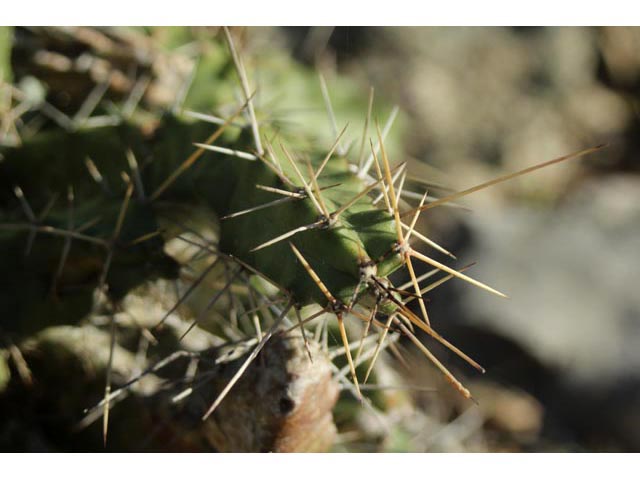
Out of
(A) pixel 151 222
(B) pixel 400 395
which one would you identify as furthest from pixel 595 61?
(A) pixel 151 222

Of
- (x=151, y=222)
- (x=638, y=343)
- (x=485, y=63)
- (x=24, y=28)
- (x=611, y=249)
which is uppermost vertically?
(x=24, y=28)

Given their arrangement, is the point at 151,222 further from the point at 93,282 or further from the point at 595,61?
the point at 595,61

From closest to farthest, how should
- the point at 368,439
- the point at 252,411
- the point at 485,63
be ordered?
1. the point at 252,411
2. the point at 368,439
3. the point at 485,63

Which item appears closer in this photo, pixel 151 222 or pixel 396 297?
pixel 396 297

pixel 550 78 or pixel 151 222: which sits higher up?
pixel 151 222

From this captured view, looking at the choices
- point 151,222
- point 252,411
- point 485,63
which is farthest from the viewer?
point 485,63

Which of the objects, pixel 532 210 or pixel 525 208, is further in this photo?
pixel 525 208
